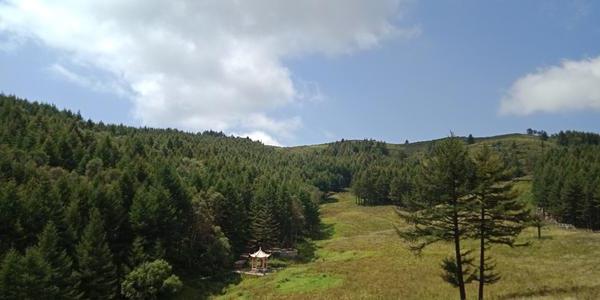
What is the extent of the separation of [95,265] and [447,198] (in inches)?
Answer: 1682

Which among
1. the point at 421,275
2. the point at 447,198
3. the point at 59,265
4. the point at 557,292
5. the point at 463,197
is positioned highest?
the point at 463,197

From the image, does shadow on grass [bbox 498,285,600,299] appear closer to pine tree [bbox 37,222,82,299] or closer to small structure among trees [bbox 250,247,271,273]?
pine tree [bbox 37,222,82,299]

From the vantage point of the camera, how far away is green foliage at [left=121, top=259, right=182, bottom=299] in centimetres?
5312

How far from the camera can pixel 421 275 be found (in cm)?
5022

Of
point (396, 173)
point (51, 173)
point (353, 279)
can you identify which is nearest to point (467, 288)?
point (353, 279)

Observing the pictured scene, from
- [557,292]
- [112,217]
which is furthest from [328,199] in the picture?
[557,292]

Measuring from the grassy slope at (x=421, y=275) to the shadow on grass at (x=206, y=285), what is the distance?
6.62 feet

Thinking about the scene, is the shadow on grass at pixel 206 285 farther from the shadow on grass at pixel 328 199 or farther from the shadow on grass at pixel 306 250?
the shadow on grass at pixel 328 199

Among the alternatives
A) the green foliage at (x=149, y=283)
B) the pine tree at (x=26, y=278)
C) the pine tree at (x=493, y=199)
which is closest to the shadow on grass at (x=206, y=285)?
the green foliage at (x=149, y=283)

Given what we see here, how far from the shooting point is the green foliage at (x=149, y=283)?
5312 cm

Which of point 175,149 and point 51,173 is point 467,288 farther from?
point 175,149

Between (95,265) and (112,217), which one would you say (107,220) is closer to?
(112,217)

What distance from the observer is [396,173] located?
169625mm

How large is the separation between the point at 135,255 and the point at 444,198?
4490 centimetres
